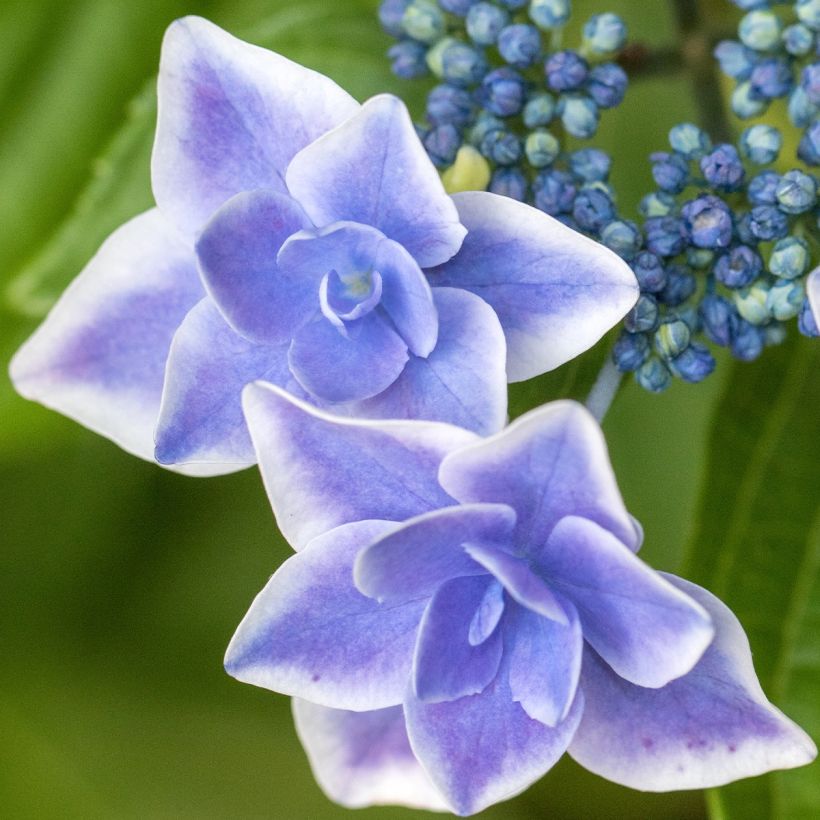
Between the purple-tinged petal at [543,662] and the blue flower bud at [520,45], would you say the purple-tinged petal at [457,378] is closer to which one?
the purple-tinged petal at [543,662]

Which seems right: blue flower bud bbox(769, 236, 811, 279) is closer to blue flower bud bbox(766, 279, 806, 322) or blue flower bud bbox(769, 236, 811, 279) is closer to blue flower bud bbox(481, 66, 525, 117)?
blue flower bud bbox(766, 279, 806, 322)

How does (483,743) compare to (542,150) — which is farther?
(542,150)

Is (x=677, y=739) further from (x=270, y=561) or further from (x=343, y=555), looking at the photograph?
(x=270, y=561)

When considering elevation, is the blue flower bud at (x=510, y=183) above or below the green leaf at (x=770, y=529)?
above

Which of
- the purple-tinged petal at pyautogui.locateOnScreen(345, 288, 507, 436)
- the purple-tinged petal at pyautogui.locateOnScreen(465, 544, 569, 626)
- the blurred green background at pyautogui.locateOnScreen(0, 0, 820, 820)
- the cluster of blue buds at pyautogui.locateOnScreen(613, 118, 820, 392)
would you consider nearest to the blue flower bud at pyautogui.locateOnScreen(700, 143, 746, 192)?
the cluster of blue buds at pyautogui.locateOnScreen(613, 118, 820, 392)

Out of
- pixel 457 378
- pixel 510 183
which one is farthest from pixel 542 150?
pixel 457 378

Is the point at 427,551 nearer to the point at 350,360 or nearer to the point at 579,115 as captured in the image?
the point at 350,360

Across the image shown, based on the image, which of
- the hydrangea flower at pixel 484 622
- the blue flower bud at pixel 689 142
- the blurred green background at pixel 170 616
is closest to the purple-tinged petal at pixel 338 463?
the hydrangea flower at pixel 484 622
